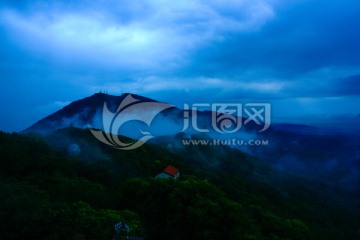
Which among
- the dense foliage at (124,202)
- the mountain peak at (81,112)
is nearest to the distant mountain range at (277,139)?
the mountain peak at (81,112)

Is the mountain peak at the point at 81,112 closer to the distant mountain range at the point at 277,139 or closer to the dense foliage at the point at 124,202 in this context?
the distant mountain range at the point at 277,139

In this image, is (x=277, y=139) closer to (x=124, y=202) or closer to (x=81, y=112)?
(x=81, y=112)

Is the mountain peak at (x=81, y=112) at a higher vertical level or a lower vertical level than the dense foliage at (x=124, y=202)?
higher

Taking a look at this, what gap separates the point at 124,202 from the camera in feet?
108

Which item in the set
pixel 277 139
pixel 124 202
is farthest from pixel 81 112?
pixel 124 202

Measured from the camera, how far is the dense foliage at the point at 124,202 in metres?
18.1

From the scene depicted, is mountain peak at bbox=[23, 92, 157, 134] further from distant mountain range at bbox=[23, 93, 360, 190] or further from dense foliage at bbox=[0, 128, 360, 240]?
dense foliage at bbox=[0, 128, 360, 240]

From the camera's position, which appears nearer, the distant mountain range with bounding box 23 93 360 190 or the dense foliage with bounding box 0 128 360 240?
the dense foliage with bounding box 0 128 360 240

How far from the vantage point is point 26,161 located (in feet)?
174

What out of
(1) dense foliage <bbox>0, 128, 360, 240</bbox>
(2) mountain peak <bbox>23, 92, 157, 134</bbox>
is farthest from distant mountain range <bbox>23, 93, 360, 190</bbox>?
(1) dense foliage <bbox>0, 128, 360, 240</bbox>

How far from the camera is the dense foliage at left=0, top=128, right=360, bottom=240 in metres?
18.1

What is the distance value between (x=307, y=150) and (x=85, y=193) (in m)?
138

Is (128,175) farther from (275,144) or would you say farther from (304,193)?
(275,144)

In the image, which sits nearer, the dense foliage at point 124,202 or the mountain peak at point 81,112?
the dense foliage at point 124,202
